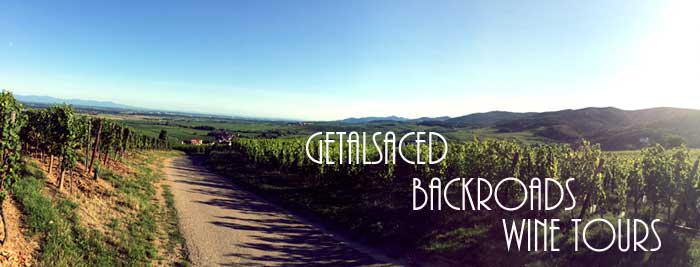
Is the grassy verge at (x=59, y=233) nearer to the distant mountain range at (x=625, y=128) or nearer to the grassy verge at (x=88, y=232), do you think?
the grassy verge at (x=88, y=232)

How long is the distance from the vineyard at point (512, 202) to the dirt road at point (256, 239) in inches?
90.7

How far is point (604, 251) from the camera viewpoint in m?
15.9

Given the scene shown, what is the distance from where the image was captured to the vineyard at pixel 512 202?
16484mm

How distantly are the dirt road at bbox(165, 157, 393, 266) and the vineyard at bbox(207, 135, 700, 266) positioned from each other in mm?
2304

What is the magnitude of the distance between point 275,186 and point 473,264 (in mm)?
24106

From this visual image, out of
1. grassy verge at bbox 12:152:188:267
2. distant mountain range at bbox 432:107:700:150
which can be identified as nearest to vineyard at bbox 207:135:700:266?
grassy verge at bbox 12:152:188:267

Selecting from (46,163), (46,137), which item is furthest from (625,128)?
(46,163)

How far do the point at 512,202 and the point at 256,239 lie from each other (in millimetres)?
17963

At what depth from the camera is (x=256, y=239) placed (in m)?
18.0

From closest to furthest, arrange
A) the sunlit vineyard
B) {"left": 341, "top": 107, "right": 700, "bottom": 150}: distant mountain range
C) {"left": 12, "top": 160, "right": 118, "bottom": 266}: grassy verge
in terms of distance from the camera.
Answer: {"left": 12, "top": 160, "right": 118, "bottom": 266}: grassy verge
the sunlit vineyard
{"left": 341, "top": 107, "right": 700, "bottom": 150}: distant mountain range

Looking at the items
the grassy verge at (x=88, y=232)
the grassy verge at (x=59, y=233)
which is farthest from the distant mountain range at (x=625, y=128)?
the grassy verge at (x=59, y=233)

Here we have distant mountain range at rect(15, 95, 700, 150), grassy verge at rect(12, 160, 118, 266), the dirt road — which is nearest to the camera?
grassy verge at rect(12, 160, 118, 266)

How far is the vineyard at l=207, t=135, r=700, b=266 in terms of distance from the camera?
16.5 meters

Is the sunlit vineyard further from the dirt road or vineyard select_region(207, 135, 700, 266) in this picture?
vineyard select_region(207, 135, 700, 266)
